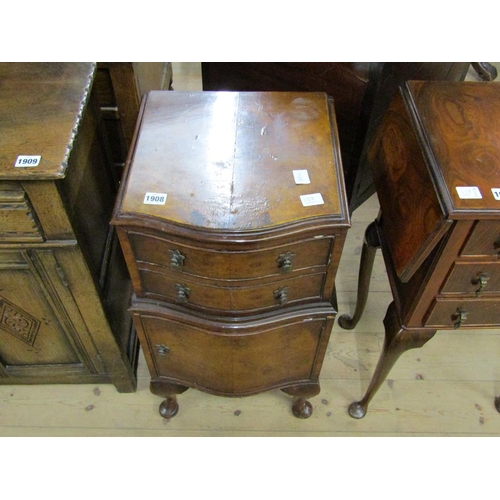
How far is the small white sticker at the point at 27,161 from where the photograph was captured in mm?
862

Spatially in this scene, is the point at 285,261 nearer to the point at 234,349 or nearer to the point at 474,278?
the point at 234,349

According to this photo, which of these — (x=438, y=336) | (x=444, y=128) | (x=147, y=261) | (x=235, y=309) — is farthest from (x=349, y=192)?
(x=147, y=261)

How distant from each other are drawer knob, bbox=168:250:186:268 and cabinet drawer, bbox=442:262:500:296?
22.1 inches

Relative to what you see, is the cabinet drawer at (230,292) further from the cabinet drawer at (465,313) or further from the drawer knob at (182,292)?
the cabinet drawer at (465,313)

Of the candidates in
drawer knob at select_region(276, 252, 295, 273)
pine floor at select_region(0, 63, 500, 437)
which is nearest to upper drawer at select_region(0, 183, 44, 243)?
drawer knob at select_region(276, 252, 295, 273)

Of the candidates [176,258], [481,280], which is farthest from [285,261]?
[481,280]

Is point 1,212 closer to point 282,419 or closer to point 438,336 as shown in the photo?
point 282,419

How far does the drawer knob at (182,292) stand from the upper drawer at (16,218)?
303 millimetres

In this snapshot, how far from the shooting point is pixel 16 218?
94 centimetres

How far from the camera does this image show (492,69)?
2.44 metres

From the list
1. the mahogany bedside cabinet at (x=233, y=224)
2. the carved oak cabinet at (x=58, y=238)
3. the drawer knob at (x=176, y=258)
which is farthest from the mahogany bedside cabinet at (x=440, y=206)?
the carved oak cabinet at (x=58, y=238)

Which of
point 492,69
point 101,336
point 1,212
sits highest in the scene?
point 1,212

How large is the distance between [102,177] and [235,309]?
535mm

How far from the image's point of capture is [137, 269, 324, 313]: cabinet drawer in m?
0.99
